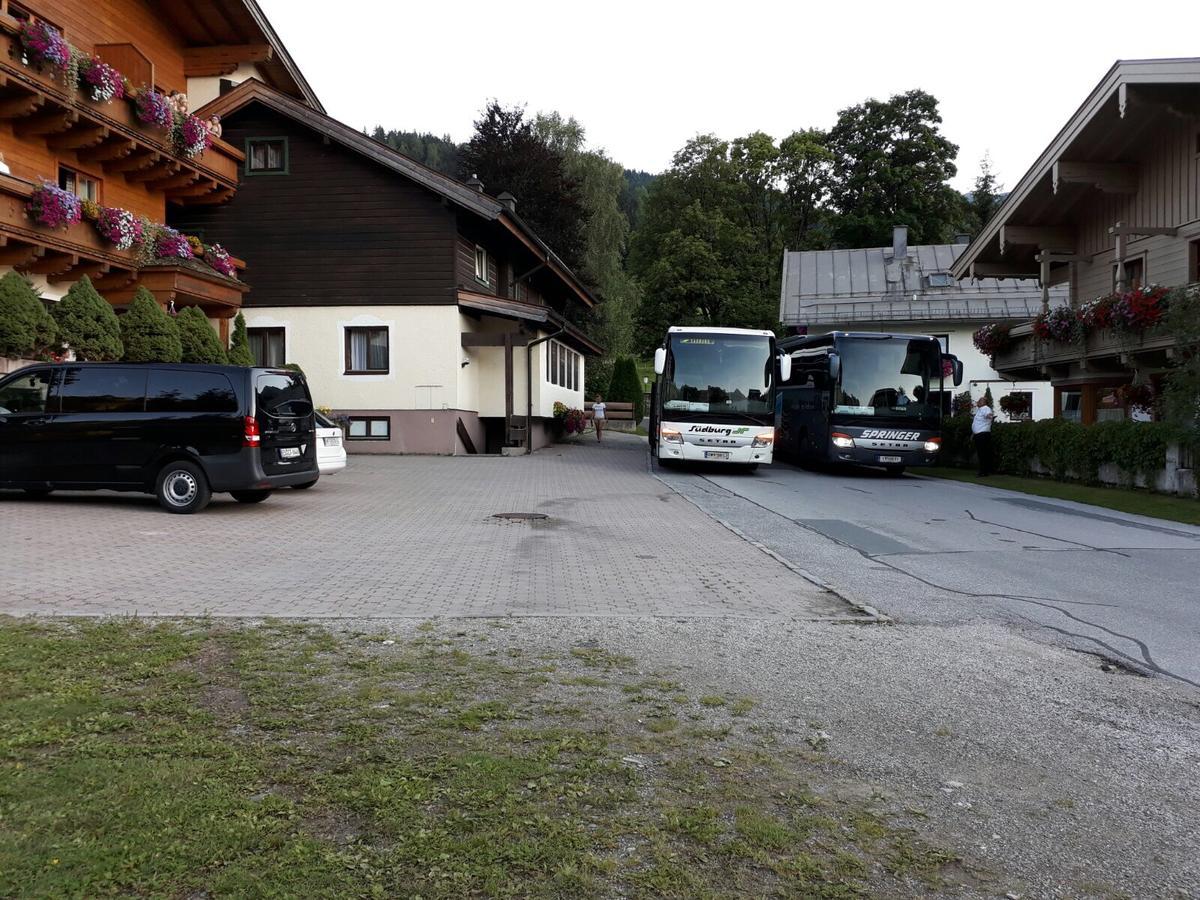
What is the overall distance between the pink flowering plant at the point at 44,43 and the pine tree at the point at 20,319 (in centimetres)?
442

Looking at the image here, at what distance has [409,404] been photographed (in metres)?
26.5

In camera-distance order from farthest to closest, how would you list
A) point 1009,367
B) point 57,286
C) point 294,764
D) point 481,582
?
point 1009,367 → point 57,286 → point 481,582 → point 294,764

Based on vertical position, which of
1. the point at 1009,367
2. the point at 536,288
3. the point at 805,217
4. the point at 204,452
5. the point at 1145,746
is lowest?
the point at 1145,746

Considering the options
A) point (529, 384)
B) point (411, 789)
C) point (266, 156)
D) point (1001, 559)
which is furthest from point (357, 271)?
point (411, 789)

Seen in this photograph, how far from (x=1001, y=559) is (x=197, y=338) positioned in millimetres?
15882

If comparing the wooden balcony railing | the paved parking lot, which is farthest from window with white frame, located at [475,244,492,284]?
the paved parking lot

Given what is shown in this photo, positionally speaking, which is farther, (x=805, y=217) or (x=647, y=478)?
(x=805, y=217)

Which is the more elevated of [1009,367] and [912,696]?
[1009,367]

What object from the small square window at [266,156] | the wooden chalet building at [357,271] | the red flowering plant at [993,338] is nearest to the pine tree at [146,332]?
the wooden chalet building at [357,271]

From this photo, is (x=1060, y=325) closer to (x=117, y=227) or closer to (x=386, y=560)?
(x=386, y=560)

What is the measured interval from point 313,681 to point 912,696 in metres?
3.18

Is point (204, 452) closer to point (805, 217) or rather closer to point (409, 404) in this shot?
point (409, 404)

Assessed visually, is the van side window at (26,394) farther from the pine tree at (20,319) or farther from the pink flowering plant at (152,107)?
the pink flowering plant at (152,107)

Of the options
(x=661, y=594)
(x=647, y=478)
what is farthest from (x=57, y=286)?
(x=661, y=594)
